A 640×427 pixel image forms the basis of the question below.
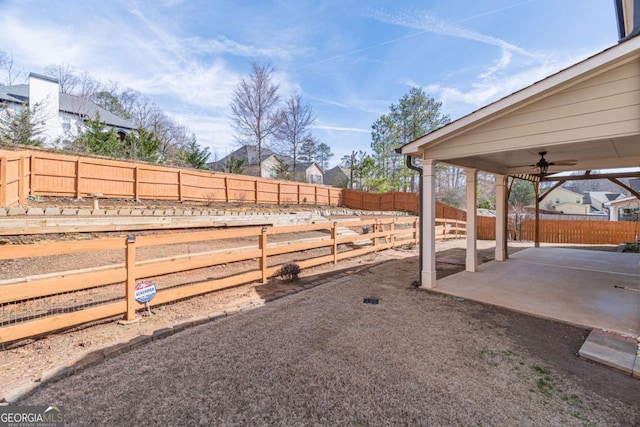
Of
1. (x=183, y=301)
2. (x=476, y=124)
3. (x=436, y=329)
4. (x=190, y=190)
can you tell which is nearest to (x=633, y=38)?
(x=476, y=124)

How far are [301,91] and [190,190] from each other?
14751 millimetres

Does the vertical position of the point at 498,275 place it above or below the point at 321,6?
below

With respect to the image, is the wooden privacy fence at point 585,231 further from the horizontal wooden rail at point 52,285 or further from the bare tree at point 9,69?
the bare tree at point 9,69

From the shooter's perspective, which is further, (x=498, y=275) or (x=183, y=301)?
(x=498, y=275)

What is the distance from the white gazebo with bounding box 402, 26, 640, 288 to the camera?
9.76 ft

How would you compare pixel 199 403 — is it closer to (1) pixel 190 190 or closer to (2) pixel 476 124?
(2) pixel 476 124

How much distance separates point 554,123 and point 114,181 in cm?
1195

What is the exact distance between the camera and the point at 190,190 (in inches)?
459

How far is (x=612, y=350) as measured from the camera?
2762 mm

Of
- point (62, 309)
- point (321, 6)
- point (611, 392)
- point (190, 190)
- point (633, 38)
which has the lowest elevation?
point (611, 392)

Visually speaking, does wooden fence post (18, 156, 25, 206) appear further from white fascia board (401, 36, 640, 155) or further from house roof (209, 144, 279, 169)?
house roof (209, 144, 279, 169)

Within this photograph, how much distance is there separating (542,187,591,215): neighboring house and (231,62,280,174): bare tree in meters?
33.2

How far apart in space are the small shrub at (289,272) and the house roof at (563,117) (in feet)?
10.1

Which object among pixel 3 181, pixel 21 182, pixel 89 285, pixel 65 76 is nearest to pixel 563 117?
pixel 89 285
